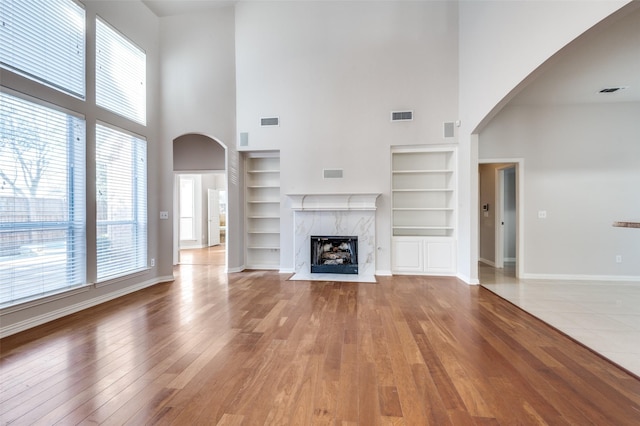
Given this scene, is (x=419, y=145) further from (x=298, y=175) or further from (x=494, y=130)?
(x=298, y=175)

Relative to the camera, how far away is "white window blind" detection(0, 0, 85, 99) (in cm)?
272

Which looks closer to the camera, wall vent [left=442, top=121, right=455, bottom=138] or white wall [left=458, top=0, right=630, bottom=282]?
white wall [left=458, top=0, right=630, bottom=282]

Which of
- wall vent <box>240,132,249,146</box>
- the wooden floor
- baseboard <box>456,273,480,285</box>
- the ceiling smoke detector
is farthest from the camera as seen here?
wall vent <box>240,132,249,146</box>

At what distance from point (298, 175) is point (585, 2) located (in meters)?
4.13

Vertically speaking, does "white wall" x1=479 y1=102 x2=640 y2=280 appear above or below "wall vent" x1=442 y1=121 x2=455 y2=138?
below

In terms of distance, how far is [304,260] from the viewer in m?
5.15

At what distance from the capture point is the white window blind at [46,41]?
272 cm

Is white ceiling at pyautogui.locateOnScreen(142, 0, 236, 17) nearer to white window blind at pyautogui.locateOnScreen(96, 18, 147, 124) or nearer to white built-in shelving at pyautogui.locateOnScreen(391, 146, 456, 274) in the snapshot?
white window blind at pyautogui.locateOnScreen(96, 18, 147, 124)

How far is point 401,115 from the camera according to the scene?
495 centimetres

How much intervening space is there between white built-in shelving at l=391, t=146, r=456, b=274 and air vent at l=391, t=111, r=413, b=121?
533 mm

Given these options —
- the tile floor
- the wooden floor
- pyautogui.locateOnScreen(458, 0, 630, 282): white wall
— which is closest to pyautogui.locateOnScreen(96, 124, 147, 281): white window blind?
the wooden floor

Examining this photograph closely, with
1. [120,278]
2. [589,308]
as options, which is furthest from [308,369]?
[589,308]

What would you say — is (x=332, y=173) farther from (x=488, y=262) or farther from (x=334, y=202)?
(x=488, y=262)

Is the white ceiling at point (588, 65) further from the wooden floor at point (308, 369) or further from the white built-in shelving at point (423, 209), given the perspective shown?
the wooden floor at point (308, 369)
